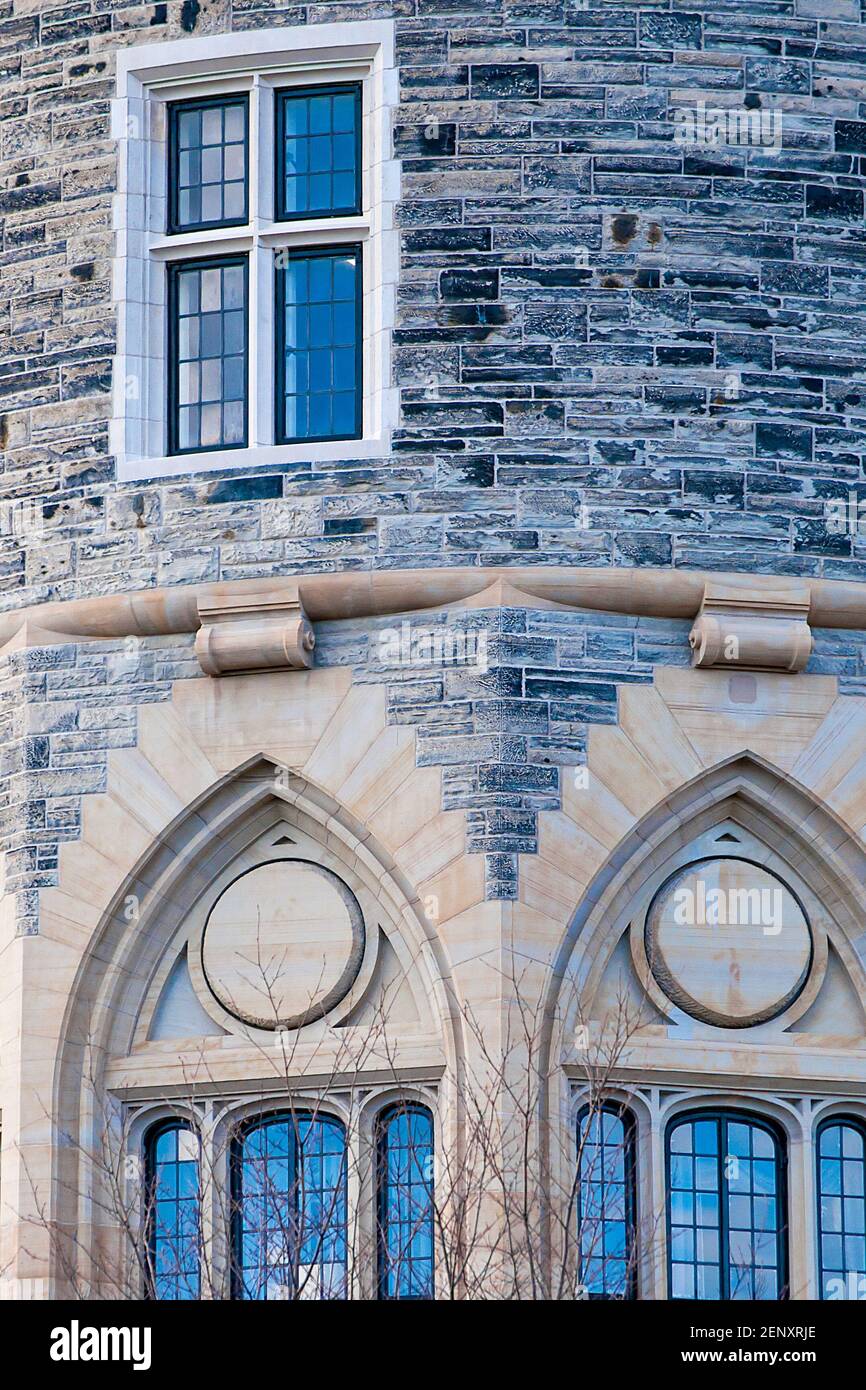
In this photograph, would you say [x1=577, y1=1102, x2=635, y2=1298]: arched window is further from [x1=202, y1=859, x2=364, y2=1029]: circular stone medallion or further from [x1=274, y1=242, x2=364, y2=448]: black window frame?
[x1=274, y1=242, x2=364, y2=448]: black window frame

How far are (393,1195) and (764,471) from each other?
4605 mm

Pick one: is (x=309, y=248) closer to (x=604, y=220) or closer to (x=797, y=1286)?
(x=604, y=220)

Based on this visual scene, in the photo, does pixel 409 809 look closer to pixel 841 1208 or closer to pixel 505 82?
pixel 841 1208

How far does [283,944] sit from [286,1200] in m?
1.53

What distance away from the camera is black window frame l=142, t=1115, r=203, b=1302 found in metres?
18.8

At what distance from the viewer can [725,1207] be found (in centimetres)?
1947

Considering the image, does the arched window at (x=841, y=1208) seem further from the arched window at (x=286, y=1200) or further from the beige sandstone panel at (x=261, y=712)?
the beige sandstone panel at (x=261, y=712)

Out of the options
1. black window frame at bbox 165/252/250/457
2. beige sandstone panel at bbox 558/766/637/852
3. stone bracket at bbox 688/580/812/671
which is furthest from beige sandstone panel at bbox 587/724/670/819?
black window frame at bbox 165/252/250/457

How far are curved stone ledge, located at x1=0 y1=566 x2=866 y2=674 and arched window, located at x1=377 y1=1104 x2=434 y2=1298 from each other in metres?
2.68

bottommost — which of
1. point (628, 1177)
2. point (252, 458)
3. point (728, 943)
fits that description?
point (628, 1177)

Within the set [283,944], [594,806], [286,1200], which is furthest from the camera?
[283,944]

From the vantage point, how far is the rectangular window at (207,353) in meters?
20.7

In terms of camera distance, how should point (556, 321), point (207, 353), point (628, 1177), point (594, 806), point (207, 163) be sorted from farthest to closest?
point (207, 163) < point (207, 353) < point (556, 321) < point (594, 806) < point (628, 1177)

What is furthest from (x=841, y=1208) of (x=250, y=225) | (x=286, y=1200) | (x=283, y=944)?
(x=250, y=225)
